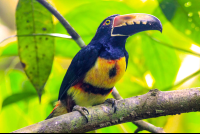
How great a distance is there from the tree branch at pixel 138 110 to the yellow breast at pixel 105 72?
216 mm

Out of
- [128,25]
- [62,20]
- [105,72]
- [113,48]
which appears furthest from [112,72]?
[62,20]

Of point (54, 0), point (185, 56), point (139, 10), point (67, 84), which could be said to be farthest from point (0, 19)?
point (185, 56)

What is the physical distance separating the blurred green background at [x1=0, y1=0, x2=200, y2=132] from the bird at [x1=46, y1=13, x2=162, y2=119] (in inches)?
12.1

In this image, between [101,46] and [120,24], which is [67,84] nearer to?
[101,46]

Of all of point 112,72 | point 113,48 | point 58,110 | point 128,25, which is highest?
point 128,25

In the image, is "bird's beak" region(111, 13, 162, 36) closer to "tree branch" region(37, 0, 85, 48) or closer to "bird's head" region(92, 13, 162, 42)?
"bird's head" region(92, 13, 162, 42)

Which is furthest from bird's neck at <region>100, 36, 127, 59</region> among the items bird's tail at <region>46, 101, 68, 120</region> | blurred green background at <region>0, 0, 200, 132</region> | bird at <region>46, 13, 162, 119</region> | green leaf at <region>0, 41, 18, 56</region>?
green leaf at <region>0, 41, 18, 56</region>

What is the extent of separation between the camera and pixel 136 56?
182 centimetres

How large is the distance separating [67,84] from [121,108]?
1.50 ft

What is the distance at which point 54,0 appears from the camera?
1.88m

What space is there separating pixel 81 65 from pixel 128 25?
383 millimetres

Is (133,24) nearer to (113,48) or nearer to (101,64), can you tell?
(113,48)

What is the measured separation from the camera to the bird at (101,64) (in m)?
1.37

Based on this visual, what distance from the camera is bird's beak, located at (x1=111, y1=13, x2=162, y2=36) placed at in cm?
126
